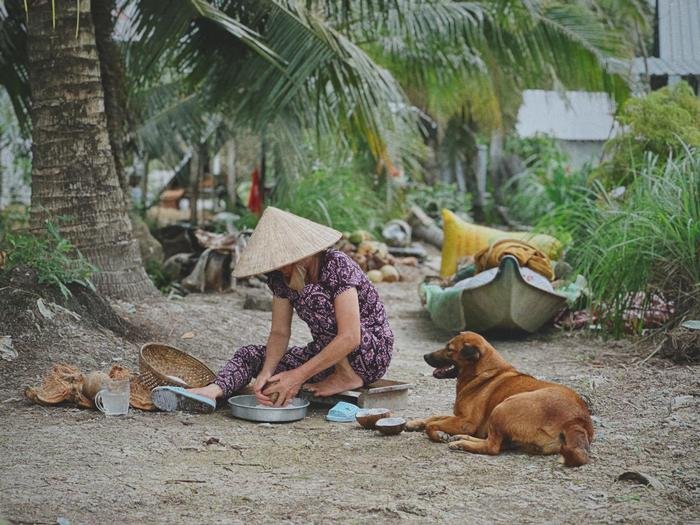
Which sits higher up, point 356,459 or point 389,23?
point 389,23

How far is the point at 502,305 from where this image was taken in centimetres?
752

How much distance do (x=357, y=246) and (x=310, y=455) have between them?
25.8 feet

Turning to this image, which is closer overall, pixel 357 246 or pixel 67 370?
pixel 67 370

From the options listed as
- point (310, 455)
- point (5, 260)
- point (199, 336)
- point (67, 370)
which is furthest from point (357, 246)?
point (310, 455)

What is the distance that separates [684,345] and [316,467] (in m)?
3.06

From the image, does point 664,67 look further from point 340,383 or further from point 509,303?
point 340,383

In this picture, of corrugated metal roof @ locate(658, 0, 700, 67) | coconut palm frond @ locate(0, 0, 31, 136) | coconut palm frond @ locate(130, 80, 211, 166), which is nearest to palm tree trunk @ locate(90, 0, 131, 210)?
coconut palm frond @ locate(0, 0, 31, 136)

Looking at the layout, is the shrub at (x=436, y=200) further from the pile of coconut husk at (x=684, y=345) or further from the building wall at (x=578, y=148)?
the pile of coconut husk at (x=684, y=345)

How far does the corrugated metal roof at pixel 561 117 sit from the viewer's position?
1590 centimetres

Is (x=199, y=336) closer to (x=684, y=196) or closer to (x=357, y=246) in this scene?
(x=684, y=196)

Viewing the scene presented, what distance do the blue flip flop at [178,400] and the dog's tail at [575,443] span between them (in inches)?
71.4

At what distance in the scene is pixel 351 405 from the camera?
500 cm

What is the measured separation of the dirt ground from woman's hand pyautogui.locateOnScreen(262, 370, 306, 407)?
14cm

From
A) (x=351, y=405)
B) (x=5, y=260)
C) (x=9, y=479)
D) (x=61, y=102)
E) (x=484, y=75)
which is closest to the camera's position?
(x=9, y=479)
